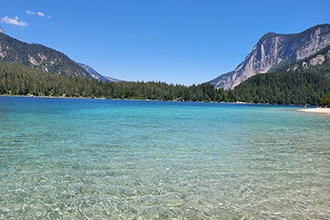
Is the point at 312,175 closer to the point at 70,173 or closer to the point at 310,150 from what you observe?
the point at 310,150

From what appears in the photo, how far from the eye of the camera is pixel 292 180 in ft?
44.6

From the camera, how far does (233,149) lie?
21297 mm

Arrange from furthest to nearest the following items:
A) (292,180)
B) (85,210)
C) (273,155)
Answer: (273,155), (292,180), (85,210)

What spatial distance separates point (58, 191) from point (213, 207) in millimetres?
5875

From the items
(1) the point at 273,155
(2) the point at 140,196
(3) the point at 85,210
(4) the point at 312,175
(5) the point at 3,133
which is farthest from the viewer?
(5) the point at 3,133

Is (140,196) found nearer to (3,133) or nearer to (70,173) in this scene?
(70,173)

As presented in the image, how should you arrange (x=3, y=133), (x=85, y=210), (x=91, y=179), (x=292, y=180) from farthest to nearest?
(x=3, y=133) < (x=292, y=180) < (x=91, y=179) < (x=85, y=210)

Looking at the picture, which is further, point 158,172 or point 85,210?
point 158,172

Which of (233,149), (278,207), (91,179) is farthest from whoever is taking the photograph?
(233,149)

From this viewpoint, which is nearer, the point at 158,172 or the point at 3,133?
the point at 158,172

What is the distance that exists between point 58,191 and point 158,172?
194 inches

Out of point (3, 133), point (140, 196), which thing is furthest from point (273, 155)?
point (3, 133)

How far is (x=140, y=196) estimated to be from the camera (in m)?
10.9

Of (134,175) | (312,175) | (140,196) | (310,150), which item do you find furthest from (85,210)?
(310,150)
